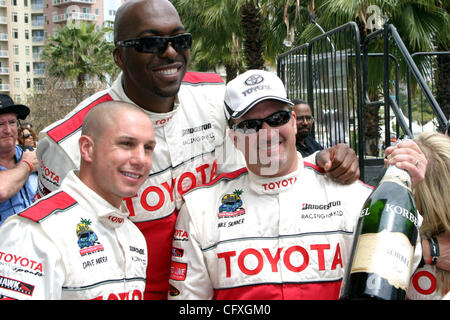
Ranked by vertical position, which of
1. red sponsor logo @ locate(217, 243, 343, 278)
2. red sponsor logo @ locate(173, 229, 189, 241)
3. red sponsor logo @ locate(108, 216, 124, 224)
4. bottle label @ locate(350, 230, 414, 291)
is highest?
bottle label @ locate(350, 230, 414, 291)

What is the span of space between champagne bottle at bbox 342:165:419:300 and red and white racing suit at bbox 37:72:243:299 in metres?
1.19

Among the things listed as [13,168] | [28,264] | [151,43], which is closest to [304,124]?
[13,168]

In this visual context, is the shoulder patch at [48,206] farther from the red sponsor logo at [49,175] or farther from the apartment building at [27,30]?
the apartment building at [27,30]

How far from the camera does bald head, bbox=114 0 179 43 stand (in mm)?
2557

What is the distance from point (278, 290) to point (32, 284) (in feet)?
3.32

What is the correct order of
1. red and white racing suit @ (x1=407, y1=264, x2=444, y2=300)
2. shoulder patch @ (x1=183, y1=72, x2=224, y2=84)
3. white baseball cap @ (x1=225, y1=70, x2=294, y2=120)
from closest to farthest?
red and white racing suit @ (x1=407, y1=264, x2=444, y2=300) → white baseball cap @ (x1=225, y1=70, x2=294, y2=120) → shoulder patch @ (x1=183, y1=72, x2=224, y2=84)

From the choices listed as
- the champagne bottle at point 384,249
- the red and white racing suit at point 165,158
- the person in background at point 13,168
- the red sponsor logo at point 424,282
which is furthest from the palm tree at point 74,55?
the champagne bottle at point 384,249

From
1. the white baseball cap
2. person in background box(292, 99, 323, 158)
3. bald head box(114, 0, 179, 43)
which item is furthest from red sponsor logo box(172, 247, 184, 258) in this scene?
person in background box(292, 99, 323, 158)

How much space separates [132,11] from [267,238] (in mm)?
1373

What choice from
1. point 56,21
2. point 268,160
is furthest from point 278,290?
point 56,21

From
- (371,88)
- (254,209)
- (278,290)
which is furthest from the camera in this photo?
(371,88)

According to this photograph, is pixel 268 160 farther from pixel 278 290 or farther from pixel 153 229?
pixel 153 229

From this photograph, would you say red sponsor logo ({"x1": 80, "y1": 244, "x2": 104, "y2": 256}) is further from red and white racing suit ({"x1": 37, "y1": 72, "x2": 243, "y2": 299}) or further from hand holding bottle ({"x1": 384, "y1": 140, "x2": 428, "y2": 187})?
hand holding bottle ({"x1": 384, "y1": 140, "x2": 428, "y2": 187})

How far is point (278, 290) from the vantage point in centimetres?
214
